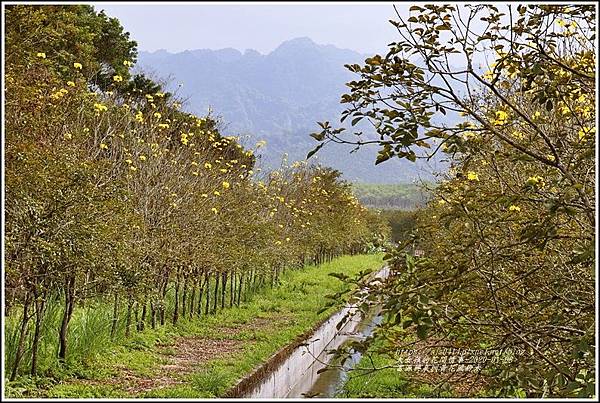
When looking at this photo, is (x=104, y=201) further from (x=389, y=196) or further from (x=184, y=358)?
(x=389, y=196)

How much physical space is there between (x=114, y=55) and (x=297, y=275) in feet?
28.6

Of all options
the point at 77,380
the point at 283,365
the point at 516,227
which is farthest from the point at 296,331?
the point at 516,227

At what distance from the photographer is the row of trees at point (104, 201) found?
5.81 meters

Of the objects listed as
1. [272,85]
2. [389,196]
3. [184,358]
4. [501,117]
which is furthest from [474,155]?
[272,85]

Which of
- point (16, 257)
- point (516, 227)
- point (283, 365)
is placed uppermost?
point (516, 227)

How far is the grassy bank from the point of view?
6.84 m

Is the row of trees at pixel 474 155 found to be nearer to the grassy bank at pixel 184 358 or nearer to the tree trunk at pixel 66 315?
the grassy bank at pixel 184 358

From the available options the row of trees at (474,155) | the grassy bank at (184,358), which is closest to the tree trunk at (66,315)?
the grassy bank at (184,358)

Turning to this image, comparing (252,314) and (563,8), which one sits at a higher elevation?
(563,8)

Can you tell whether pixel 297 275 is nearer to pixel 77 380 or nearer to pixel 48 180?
pixel 77 380

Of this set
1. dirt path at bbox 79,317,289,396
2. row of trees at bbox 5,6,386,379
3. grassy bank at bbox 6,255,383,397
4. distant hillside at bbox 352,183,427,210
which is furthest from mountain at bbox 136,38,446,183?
dirt path at bbox 79,317,289,396

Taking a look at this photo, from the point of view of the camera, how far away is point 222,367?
8.66 meters

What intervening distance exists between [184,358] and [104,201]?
3.60 m

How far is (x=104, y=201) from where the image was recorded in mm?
6375
